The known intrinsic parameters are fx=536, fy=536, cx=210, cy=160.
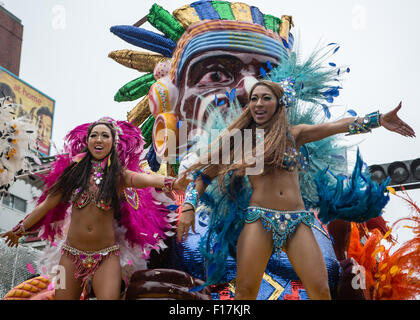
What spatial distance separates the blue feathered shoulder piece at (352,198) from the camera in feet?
11.5

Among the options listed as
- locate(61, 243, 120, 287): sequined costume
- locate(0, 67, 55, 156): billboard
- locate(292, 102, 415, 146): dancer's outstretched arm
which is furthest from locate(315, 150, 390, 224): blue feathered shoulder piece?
locate(0, 67, 55, 156): billboard

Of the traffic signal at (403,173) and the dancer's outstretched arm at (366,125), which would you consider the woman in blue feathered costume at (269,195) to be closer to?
the dancer's outstretched arm at (366,125)

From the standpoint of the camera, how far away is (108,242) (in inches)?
136

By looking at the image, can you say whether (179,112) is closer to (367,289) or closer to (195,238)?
(195,238)

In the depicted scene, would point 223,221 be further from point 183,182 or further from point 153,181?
point 153,181

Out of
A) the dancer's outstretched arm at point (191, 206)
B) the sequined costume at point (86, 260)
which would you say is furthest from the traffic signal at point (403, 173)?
the sequined costume at point (86, 260)

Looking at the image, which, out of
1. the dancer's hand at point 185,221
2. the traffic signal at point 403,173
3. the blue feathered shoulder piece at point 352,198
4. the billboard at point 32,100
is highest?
the billboard at point 32,100

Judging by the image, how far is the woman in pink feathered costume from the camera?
134 inches

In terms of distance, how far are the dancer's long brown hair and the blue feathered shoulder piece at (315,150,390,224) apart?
496 mm

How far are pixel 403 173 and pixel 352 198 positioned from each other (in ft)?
17.9

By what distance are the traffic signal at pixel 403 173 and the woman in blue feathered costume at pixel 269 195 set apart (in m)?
4.97

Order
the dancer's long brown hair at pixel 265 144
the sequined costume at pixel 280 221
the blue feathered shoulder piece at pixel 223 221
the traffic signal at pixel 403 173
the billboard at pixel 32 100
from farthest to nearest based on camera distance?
the billboard at pixel 32 100 → the traffic signal at pixel 403 173 → the blue feathered shoulder piece at pixel 223 221 → the dancer's long brown hair at pixel 265 144 → the sequined costume at pixel 280 221

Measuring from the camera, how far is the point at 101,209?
3.49m

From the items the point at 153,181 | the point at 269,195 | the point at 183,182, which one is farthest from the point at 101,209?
the point at 269,195
